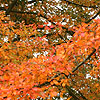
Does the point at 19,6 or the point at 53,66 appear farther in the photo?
the point at 19,6

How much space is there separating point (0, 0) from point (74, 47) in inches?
254

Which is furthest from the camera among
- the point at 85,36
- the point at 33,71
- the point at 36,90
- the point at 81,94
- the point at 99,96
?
the point at 81,94

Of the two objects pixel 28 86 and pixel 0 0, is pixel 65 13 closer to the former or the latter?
pixel 0 0

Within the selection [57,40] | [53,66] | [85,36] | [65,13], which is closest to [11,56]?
[53,66]

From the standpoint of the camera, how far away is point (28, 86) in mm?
3107

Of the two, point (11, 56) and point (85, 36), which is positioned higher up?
point (85, 36)

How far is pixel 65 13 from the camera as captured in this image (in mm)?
8820

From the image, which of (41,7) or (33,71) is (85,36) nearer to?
(33,71)

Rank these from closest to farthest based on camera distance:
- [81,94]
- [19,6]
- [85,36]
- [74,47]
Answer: [85,36] < [74,47] < [81,94] < [19,6]

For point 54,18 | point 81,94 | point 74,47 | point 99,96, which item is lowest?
point 81,94

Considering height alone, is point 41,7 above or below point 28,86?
below

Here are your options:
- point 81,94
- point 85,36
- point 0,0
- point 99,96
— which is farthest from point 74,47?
point 0,0

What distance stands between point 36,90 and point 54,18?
20.4 ft

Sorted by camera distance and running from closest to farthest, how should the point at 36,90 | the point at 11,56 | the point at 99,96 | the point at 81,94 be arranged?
the point at 36,90 < the point at 11,56 < the point at 99,96 < the point at 81,94
